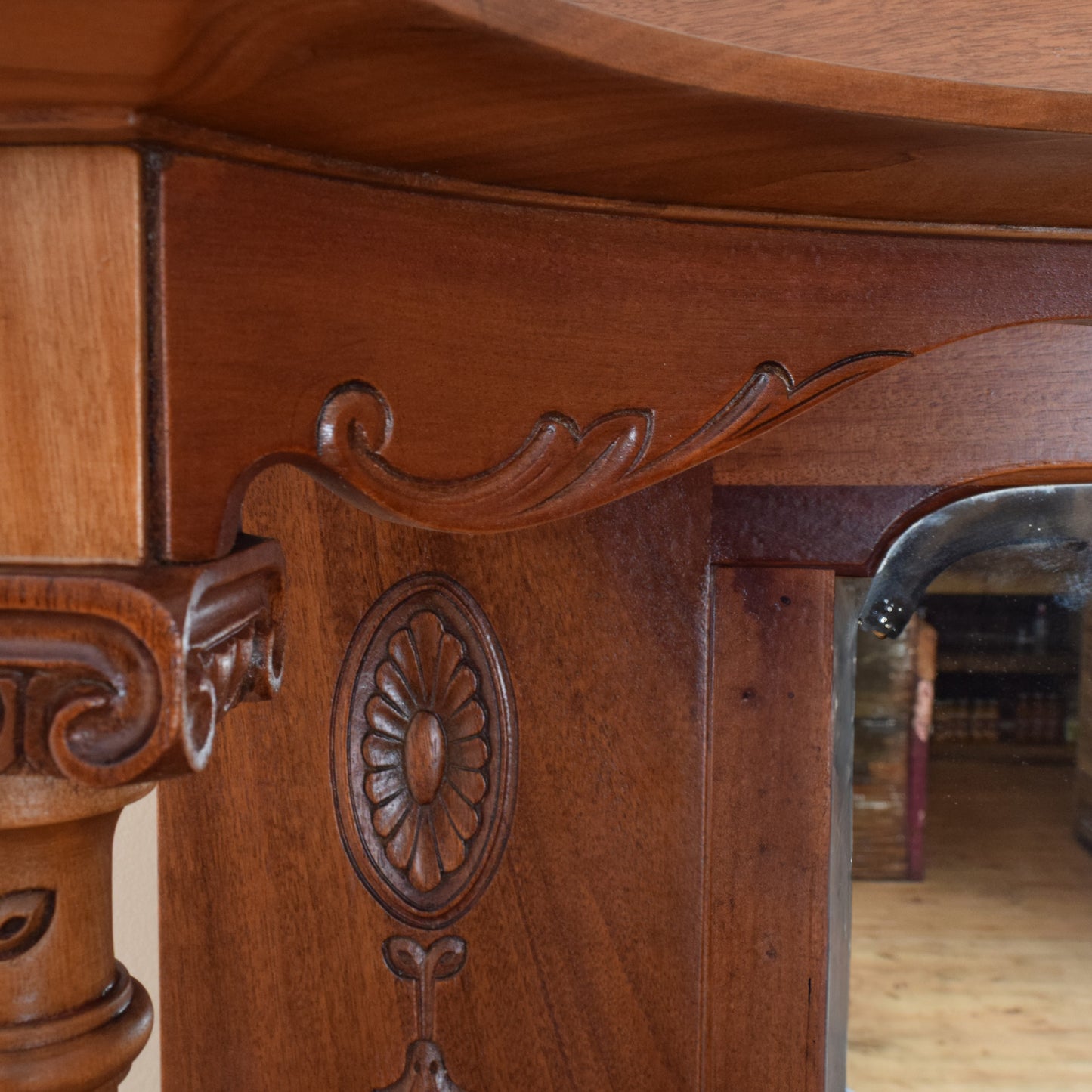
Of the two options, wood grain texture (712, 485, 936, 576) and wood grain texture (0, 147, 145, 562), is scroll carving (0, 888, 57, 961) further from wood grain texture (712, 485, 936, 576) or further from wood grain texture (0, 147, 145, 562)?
wood grain texture (712, 485, 936, 576)

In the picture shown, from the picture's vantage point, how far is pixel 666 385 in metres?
0.41

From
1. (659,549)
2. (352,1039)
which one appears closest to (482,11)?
(659,549)

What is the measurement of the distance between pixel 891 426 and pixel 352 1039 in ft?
1.55

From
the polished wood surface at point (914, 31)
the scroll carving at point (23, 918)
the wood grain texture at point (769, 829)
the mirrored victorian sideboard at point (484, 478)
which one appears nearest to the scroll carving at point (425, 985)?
the mirrored victorian sideboard at point (484, 478)

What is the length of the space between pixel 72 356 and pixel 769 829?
0.54 m

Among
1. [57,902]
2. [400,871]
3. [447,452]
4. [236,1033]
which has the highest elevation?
[447,452]

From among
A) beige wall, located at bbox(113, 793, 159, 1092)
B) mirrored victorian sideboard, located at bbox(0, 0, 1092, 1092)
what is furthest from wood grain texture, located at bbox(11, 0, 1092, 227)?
beige wall, located at bbox(113, 793, 159, 1092)

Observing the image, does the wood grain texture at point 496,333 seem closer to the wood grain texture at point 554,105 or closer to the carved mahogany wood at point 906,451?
the wood grain texture at point 554,105

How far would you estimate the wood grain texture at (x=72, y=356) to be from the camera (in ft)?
0.99

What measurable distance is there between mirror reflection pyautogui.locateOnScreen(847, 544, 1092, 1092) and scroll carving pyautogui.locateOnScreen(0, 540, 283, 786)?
50cm

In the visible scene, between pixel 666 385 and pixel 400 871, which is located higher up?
pixel 666 385

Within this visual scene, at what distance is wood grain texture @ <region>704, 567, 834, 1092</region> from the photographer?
729 millimetres

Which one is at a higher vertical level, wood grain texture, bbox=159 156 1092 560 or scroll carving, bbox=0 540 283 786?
wood grain texture, bbox=159 156 1092 560

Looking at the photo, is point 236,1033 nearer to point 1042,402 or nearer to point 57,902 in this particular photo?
point 57,902
